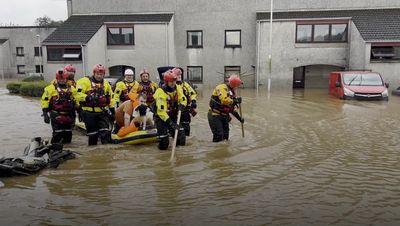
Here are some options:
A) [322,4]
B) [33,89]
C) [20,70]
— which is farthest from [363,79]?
[20,70]

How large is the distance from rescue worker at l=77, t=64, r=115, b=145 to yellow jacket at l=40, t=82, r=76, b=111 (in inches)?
15.5

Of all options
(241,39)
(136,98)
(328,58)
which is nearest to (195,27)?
(241,39)

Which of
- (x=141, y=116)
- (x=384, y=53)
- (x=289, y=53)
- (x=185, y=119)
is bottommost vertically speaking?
(x=185, y=119)

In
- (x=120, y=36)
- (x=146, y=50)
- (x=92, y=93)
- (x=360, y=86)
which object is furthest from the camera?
(x=120, y=36)

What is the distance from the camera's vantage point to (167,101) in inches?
349

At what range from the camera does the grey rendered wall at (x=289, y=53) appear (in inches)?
1057

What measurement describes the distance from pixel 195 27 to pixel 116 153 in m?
22.0

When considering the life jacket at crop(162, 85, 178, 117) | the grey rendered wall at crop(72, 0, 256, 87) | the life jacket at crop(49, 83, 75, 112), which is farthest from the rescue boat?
the grey rendered wall at crop(72, 0, 256, 87)

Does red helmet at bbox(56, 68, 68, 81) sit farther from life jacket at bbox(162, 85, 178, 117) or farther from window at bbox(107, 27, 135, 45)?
window at bbox(107, 27, 135, 45)

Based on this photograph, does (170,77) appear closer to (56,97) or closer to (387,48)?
(56,97)

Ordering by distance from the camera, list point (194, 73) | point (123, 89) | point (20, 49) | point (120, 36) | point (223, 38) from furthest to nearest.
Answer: point (20, 49), point (194, 73), point (223, 38), point (120, 36), point (123, 89)

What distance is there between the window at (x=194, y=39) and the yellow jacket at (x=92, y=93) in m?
20.9

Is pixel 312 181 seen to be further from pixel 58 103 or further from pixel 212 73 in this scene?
pixel 212 73

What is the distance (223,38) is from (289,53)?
4.94 meters
